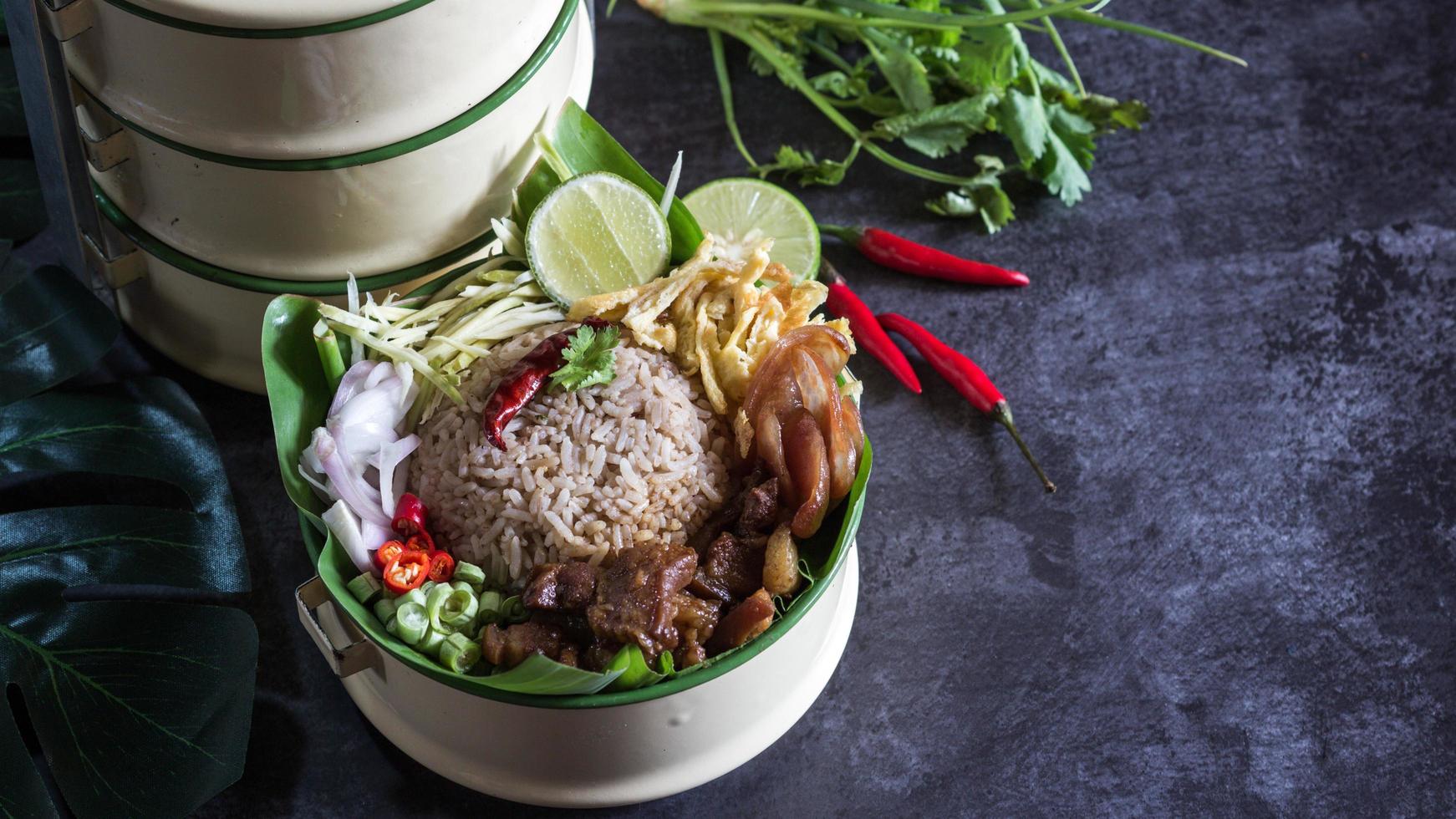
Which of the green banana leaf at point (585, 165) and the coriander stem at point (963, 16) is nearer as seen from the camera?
the green banana leaf at point (585, 165)

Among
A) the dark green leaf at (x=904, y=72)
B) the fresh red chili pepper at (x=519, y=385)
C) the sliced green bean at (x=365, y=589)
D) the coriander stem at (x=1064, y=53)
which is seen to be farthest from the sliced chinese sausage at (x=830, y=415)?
the coriander stem at (x=1064, y=53)

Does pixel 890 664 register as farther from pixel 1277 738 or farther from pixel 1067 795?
pixel 1277 738

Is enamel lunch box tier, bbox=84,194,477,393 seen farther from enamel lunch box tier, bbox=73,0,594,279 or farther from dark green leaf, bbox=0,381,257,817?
dark green leaf, bbox=0,381,257,817

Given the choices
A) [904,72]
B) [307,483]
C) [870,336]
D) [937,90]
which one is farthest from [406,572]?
[937,90]

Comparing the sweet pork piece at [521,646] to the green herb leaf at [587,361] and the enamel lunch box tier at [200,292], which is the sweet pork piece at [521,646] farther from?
the enamel lunch box tier at [200,292]

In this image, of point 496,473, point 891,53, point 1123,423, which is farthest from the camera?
point 891,53

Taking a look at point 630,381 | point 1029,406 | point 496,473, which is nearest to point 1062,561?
point 1029,406

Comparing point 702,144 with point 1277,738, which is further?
point 702,144
